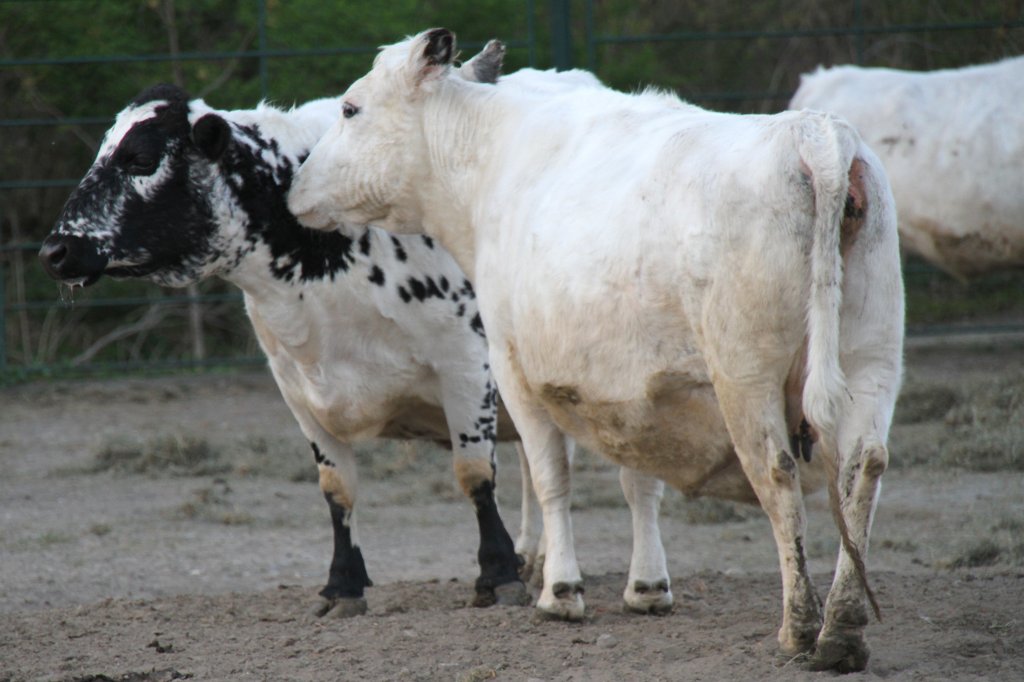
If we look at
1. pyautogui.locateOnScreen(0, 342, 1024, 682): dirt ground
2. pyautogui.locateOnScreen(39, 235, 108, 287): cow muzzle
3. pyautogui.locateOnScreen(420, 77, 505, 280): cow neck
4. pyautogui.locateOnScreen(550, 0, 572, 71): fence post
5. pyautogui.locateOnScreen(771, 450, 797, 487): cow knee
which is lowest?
pyautogui.locateOnScreen(0, 342, 1024, 682): dirt ground

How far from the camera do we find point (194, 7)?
11.9m

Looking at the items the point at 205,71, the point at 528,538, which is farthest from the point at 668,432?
the point at 205,71

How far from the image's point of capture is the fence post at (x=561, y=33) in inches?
379

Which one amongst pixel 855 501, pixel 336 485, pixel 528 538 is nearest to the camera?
pixel 855 501

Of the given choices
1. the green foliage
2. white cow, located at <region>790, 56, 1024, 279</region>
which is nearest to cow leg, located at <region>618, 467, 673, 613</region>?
white cow, located at <region>790, 56, 1024, 279</region>

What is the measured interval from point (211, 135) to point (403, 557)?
2150 mm

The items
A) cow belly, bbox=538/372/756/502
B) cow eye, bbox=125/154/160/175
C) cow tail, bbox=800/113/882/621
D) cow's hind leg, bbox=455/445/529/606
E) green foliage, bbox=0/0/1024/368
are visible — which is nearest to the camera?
cow tail, bbox=800/113/882/621

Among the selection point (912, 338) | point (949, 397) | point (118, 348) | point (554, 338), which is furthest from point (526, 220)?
point (118, 348)

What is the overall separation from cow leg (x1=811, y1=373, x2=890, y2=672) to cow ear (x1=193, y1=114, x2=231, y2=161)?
2388 millimetres

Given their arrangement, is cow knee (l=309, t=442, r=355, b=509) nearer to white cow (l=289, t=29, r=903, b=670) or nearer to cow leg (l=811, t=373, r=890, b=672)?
white cow (l=289, t=29, r=903, b=670)

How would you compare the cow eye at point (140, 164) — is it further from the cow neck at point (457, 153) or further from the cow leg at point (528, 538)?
the cow leg at point (528, 538)

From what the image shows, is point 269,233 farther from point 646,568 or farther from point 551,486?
point 646,568

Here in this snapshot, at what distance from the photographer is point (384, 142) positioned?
4.58 m

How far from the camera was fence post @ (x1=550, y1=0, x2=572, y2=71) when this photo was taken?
9.62 m
